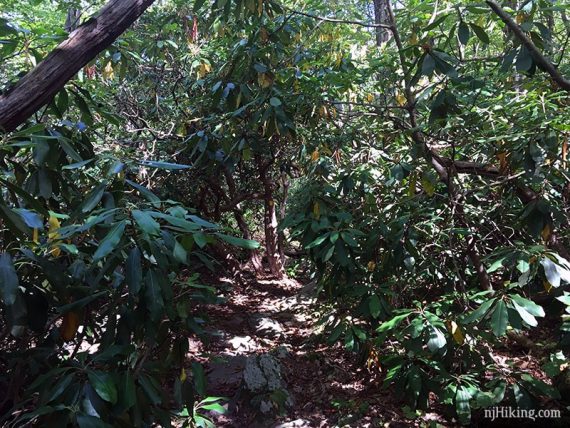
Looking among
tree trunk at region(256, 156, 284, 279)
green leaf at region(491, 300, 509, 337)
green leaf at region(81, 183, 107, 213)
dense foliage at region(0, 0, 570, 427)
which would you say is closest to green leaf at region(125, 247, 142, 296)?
dense foliage at region(0, 0, 570, 427)

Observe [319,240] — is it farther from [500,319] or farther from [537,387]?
[537,387]

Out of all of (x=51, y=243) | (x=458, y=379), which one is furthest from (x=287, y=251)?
(x=51, y=243)

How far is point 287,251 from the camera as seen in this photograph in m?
7.48

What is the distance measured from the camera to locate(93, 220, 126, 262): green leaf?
130cm

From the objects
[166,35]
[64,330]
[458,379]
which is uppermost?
[166,35]

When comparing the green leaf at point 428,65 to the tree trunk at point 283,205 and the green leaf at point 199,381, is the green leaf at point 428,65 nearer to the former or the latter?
the green leaf at point 199,381

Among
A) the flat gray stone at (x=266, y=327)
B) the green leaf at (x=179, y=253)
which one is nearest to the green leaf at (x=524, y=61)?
the green leaf at (x=179, y=253)

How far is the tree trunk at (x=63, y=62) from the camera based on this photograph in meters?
1.81

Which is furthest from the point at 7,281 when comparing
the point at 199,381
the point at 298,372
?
the point at 298,372

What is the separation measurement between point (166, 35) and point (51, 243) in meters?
4.40

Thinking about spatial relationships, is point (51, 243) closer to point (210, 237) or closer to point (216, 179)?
point (210, 237)

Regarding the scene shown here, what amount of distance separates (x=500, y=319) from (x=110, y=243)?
1757mm

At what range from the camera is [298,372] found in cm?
413

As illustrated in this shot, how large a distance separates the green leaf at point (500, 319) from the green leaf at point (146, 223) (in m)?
1.61
